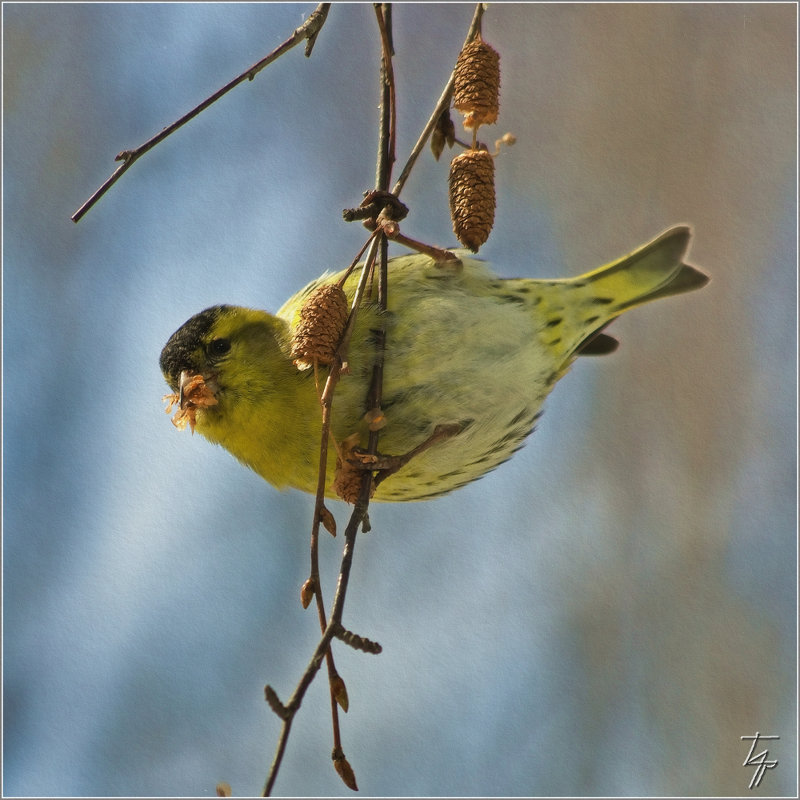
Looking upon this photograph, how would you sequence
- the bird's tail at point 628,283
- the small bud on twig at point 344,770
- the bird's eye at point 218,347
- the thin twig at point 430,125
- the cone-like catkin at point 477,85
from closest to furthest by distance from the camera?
the small bud on twig at point 344,770
the thin twig at point 430,125
the cone-like catkin at point 477,85
the bird's eye at point 218,347
the bird's tail at point 628,283

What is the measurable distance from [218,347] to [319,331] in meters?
0.58

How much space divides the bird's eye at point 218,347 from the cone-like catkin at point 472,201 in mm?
604

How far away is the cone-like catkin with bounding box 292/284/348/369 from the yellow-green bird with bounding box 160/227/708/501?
29cm

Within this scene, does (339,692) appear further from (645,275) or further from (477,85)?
(645,275)

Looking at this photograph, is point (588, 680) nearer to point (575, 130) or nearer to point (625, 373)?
point (625, 373)

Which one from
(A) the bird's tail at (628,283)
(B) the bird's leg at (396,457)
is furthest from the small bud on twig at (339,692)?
(A) the bird's tail at (628,283)

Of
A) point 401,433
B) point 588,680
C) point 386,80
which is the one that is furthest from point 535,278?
point 588,680

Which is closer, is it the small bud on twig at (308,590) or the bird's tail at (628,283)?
the small bud on twig at (308,590)

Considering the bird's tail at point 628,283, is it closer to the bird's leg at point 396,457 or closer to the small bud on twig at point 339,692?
the bird's leg at point 396,457

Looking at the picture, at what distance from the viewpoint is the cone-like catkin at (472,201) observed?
1790 mm

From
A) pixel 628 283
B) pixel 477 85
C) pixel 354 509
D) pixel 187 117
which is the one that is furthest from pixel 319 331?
pixel 628 283

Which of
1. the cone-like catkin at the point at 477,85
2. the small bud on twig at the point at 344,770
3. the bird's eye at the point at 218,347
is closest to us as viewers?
the small bud on twig at the point at 344,770

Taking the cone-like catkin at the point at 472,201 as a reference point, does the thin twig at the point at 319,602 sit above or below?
below

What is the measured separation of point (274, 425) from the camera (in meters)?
2.05
